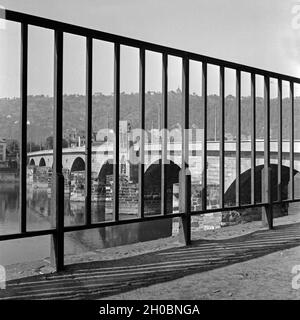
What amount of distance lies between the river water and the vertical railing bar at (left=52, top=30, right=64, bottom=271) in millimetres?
212

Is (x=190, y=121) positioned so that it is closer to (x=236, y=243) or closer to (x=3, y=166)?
(x=236, y=243)

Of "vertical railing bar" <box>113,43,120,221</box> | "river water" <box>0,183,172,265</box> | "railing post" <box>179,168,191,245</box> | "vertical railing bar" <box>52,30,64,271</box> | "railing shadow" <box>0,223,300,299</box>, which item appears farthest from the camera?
"river water" <box>0,183,172,265</box>

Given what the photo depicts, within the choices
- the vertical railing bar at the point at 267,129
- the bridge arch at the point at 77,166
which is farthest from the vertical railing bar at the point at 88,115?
the vertical railing bar at the point at 267,129

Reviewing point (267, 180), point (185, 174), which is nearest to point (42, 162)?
point (185, 174)

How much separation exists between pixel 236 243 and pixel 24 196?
251cm

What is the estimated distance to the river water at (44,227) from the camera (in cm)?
509

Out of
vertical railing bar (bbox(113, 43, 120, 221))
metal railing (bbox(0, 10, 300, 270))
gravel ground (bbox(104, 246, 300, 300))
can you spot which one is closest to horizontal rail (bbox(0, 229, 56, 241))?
metal railing (bbox(0, 10, 300, 270))

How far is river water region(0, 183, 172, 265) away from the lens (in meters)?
5.09

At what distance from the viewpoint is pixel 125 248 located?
4.64 m

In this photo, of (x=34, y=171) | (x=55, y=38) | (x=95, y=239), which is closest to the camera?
(x=55, y=38)

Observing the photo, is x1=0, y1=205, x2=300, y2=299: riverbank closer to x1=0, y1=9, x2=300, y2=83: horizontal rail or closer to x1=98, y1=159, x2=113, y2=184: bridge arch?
x1=98, y1=159, x2=113, y2=184: bridge arch

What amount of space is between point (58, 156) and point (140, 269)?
123 cm

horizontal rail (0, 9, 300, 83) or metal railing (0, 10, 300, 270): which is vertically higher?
horizontal rail (0, 9, 300, 83)
